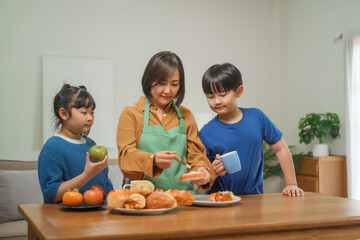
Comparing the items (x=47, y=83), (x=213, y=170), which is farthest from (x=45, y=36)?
(x=213, y=170)

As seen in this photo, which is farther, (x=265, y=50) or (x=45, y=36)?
(x=265, y=50)

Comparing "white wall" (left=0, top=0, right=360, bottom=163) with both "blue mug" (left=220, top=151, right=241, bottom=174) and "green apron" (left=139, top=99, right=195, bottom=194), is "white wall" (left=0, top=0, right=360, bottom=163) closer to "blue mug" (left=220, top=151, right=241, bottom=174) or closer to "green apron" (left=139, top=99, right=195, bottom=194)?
"green apron" (left=139, top=99, right=195, bottom=194)

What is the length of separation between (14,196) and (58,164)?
6.89 feet

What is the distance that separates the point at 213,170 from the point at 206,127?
369mm

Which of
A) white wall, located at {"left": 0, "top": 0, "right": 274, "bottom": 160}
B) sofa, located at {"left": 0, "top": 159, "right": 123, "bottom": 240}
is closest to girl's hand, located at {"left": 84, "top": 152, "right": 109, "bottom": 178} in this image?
sofa, located at {"left": 0, "top": 159, "right": 123, "bottom": 240}

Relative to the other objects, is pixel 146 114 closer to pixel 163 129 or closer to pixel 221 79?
pixel 163 129

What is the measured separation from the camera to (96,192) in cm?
157

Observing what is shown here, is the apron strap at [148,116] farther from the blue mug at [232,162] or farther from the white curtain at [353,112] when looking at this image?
the white curtain at [353,112]

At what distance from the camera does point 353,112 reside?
183 inches

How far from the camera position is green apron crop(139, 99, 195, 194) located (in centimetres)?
184

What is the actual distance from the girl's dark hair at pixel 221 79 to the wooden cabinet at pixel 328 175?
3039 millimetres

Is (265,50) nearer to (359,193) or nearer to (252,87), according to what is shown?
(252,87)

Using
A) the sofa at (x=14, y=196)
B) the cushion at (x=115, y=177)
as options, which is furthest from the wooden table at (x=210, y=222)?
the cushion at (x=115, y=177)

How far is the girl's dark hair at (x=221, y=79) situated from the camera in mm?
2072
